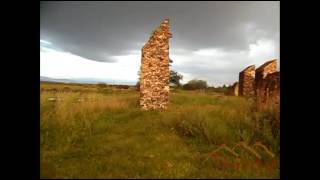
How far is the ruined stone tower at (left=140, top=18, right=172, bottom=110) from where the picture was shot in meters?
12.3

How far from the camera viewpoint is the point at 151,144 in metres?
7.49

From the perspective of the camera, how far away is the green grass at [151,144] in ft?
19.1

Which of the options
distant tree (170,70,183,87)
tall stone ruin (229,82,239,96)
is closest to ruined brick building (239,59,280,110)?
tall stone ruin (229,82,239,96)

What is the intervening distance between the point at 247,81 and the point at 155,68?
7.21m

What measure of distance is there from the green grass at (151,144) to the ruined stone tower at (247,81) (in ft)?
27.4

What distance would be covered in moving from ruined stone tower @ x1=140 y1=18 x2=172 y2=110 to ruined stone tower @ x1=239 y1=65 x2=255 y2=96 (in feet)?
21.5

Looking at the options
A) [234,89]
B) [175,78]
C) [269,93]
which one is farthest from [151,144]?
[175,78]

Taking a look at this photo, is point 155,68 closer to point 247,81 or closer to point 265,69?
point 265,69

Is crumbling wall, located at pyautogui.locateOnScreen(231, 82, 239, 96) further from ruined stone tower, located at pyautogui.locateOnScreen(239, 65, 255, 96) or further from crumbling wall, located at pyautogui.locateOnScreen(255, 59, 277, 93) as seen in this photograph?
crumbling wall, located at pyautogui.locateOnScreen(255, 59, 277, 93)

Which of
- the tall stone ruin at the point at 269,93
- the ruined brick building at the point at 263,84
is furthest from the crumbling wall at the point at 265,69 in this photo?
the tall stone ruin at the point at 269,93
